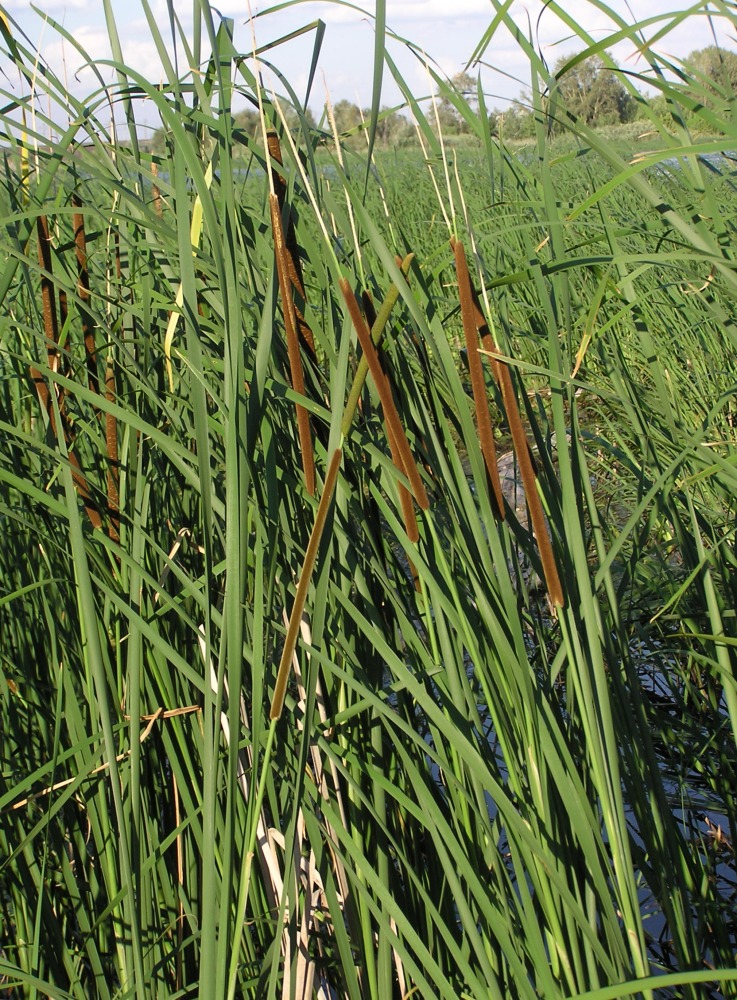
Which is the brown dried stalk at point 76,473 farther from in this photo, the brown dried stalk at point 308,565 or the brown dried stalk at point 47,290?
the brown dried stalk at point 308,565

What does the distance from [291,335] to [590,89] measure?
2.43m

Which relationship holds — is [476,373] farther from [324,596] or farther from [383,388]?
[324,596]

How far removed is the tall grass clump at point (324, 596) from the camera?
886 mm

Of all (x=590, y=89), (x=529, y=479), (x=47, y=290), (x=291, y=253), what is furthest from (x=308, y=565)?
(x=590, y=89)

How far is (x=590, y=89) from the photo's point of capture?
2.94 m

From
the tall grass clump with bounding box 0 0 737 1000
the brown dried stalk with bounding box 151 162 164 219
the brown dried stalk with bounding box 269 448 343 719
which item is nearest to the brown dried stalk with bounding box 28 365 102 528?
the tall grass clump with bounding box 0 0 737 1000

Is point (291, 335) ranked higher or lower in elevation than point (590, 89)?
lower

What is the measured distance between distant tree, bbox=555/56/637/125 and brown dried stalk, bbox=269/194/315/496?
33 centimetres

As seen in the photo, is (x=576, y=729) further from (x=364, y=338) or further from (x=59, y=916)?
(x=59, y=916)

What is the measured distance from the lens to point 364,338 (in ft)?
2.65

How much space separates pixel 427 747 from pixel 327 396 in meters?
0.42

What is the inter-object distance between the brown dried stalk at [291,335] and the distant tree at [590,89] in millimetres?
333

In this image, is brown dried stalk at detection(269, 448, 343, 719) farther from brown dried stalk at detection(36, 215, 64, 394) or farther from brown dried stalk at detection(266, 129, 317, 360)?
brown dried stalk at detection(36, 215, 64, 394)

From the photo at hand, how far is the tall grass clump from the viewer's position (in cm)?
89
